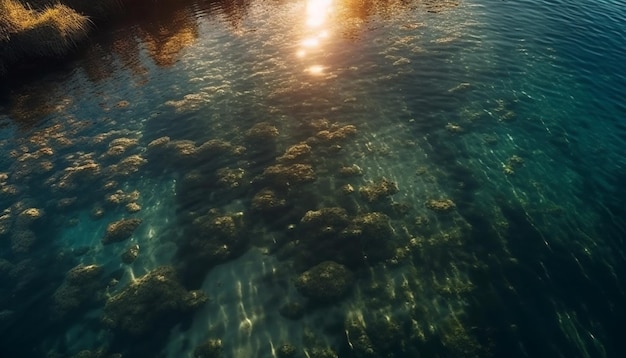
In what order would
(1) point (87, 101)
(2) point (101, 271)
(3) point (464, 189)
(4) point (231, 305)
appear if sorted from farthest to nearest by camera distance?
1. (1) point (87, 101)
2. (3) point (464, 189)
3. (2) point (101, 271)
4. (4) point (231, 305)

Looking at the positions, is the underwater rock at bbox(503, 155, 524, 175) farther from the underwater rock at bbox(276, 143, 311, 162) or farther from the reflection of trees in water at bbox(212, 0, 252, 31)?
the reflection of trees in water at bbox(212, 0, 252, 31)

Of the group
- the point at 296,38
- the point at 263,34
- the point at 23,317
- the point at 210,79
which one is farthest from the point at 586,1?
the point at 23,317

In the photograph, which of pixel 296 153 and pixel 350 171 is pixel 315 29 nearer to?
pixel 296 153

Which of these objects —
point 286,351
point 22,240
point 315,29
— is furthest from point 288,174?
point 315,29

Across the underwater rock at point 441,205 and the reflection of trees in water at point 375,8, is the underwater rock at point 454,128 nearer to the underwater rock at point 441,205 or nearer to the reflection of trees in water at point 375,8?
the underwater rock at point 441,205

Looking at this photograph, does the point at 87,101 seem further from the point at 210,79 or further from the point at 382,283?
the point at 382,283
